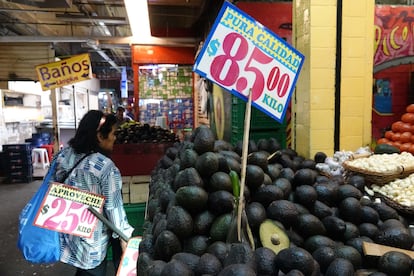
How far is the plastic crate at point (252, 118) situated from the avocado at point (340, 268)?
3065 mm

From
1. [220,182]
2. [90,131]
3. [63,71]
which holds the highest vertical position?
[63,71]

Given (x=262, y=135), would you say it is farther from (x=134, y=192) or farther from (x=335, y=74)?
(x=134, y=192)

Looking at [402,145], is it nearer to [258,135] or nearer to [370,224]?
[258,135]

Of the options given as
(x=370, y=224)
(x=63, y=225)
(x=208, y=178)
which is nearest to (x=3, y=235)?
(x=63, y=225)

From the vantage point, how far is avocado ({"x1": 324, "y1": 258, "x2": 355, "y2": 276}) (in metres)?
1.40

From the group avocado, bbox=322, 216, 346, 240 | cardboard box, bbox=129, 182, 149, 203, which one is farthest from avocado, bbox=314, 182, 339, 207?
cardboard box, bbox=129, 182, 149, 203

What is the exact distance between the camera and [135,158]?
529cm

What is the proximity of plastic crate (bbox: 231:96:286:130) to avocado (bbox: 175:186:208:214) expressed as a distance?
273cm

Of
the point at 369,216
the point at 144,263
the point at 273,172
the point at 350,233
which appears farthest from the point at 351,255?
the point at 144,263

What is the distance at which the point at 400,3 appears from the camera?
6020 mm

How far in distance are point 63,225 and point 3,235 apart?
16.0ft

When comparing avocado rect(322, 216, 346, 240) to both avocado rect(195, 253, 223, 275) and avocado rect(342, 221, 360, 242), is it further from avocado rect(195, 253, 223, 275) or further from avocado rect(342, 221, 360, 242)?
avocado rect(195, 253, 223, 275)

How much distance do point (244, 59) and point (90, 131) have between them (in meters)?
1.51

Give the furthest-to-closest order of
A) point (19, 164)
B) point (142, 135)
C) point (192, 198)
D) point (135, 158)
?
point (19, 164) → point (142, 135) → point (135, 158) → point (192, 198)
